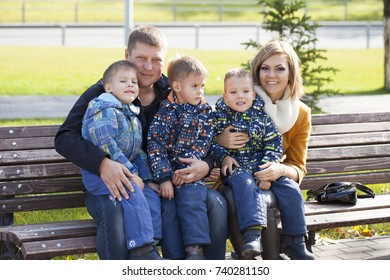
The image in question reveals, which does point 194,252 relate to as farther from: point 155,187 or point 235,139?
point 235,139

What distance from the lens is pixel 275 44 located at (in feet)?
17.1

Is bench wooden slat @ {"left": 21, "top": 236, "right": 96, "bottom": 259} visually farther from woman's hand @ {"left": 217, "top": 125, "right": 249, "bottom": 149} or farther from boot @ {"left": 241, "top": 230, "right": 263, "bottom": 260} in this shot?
woman's hand @ {"left": 217, "top": 125, "right": 249, "bottom": 149}

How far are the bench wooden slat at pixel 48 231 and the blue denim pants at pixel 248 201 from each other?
2.63ft

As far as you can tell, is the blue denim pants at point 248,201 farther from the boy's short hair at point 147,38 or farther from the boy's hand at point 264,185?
the boy's short hair at point 147,38

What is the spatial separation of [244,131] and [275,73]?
1.38 ft

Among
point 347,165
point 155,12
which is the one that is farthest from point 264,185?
point 155,12

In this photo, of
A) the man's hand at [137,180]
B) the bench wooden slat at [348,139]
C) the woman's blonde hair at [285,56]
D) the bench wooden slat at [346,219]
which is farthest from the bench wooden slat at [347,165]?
the man's hand at [137,180]

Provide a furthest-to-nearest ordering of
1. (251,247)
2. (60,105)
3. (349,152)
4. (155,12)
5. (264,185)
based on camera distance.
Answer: (155,12) < (60,105) < (349,152) < (264,185) < (251,247)

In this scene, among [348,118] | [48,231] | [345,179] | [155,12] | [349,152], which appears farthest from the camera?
[155,12]

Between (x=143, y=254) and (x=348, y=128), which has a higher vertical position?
(x=348, y=128)

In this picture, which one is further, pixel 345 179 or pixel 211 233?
pixel 345 179

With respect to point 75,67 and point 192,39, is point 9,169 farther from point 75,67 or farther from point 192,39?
point 192,39

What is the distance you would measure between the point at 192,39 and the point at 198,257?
69.9ft

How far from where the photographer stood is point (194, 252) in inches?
182
